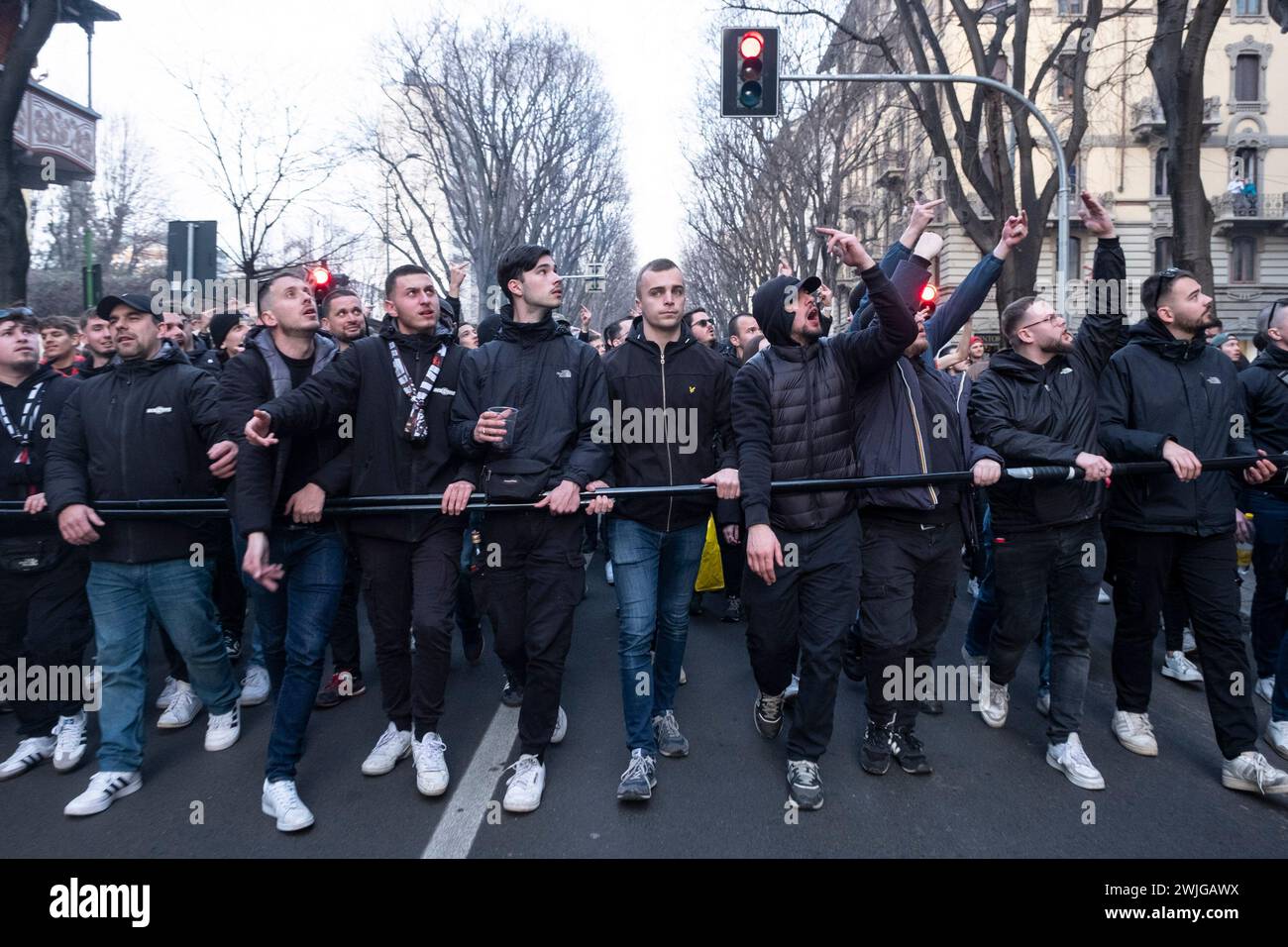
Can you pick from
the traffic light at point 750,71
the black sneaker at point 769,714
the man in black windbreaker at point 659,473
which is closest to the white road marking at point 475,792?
the man in black windbreaker at point 659,473

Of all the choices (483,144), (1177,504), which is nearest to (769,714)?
(1177,504)

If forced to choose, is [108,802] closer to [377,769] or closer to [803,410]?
[377,769]

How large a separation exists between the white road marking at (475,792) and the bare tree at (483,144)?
19.4 m

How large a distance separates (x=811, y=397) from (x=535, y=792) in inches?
83.0

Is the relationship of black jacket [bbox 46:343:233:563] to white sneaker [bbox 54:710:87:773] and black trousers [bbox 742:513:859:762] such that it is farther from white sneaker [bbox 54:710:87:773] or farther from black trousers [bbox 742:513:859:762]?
black trousers [bbox 742:513:859:762]

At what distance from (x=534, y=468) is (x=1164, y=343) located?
3.09 m

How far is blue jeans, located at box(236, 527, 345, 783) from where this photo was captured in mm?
3910

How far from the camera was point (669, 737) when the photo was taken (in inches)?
175

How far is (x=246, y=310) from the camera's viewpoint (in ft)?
27.4

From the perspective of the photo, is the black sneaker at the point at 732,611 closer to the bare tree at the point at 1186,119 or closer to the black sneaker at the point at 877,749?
the black sneaker at the point at 877,749

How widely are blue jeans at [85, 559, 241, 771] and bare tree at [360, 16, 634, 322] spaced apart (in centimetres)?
1949

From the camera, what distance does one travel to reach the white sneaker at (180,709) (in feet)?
16.2

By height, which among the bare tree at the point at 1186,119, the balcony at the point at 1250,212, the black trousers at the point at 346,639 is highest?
the balcony at the point at 1250,212
